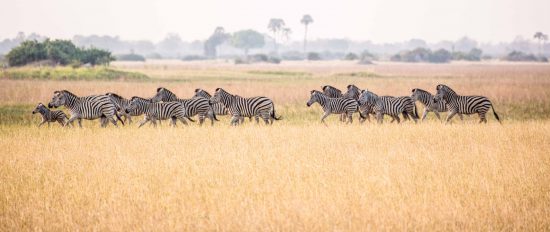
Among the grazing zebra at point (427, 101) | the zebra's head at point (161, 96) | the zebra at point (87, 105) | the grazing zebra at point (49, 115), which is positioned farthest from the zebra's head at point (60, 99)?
the grazing zebra at point (427, 101)

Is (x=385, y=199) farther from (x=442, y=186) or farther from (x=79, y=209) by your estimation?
(x=79, y=209)

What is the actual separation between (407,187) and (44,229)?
5.51m

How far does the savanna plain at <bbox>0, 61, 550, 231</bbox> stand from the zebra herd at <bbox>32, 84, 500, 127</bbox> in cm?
61

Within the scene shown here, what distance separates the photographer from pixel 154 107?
18.8 meters

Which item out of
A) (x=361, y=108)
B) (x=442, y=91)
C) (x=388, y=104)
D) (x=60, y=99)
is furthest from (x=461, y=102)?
(x=60, y=99)

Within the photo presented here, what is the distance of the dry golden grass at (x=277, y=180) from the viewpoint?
8.60 meters

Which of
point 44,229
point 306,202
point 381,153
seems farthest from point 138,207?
point 381,153

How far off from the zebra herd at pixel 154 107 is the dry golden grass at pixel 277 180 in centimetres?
140

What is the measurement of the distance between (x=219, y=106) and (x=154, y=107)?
210 cm

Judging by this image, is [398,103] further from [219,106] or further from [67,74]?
[67,74]

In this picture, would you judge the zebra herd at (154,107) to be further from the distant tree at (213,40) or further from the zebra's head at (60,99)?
the distant tree at (213,40)

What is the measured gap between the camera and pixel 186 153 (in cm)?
→ 1403

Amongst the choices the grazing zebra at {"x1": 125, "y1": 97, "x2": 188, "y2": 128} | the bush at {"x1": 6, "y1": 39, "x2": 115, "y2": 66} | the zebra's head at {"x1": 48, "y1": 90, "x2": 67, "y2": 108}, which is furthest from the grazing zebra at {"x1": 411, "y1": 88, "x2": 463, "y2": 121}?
the bush at {"x1": 6, "y1": 39, "x2": 115, "y2": 66}

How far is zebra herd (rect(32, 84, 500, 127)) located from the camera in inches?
736
